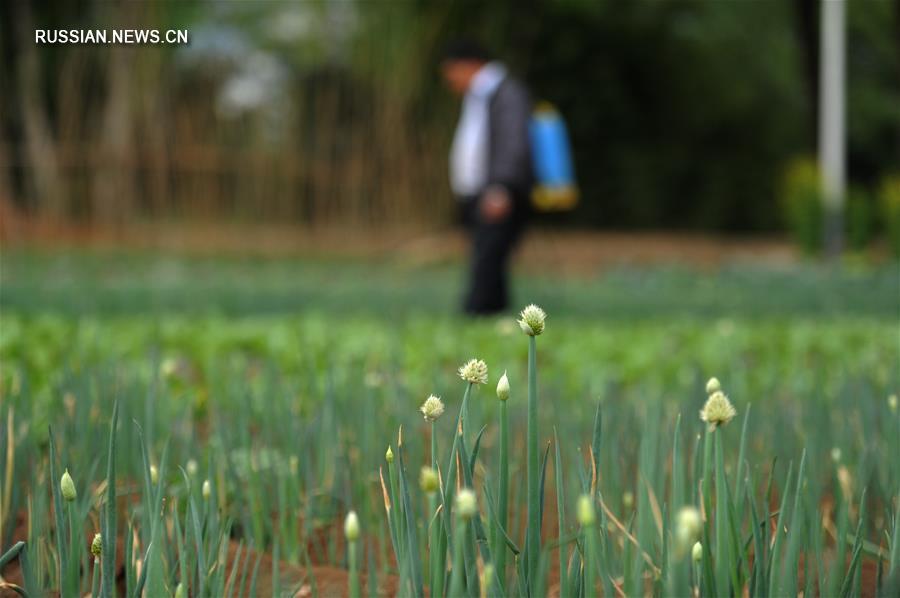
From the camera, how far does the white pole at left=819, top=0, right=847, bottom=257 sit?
11.8 metres

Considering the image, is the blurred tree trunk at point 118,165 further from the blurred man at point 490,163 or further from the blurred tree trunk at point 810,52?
the blurred tree trunk at point 810,52

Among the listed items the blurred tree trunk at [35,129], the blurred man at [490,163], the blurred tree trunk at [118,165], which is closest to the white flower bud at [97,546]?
the blurred man at [490,163]

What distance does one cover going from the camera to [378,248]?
11984 mm

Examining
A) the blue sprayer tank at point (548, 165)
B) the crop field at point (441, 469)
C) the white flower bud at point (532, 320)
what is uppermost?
the blue sprayer tank at point (548, 165)

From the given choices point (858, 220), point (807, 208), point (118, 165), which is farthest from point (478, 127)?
point (858, 220)

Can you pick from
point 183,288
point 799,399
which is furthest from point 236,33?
point 799,399

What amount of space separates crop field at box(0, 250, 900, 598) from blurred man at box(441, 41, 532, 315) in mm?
1105

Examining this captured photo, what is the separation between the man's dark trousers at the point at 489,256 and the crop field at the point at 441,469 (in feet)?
3.60

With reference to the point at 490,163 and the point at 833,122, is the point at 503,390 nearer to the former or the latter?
the point at 490,163

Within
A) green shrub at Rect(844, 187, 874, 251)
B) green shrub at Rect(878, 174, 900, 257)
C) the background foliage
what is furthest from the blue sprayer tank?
green shrub at Rect(844, 187, 874, 251)

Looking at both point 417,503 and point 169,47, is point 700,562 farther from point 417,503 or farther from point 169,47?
point 169,47

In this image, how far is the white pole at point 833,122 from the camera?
1177cm

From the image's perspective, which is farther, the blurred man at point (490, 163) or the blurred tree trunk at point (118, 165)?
the blurred tree trunk at point (118, 165)

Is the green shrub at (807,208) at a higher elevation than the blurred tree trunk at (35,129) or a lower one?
lower
